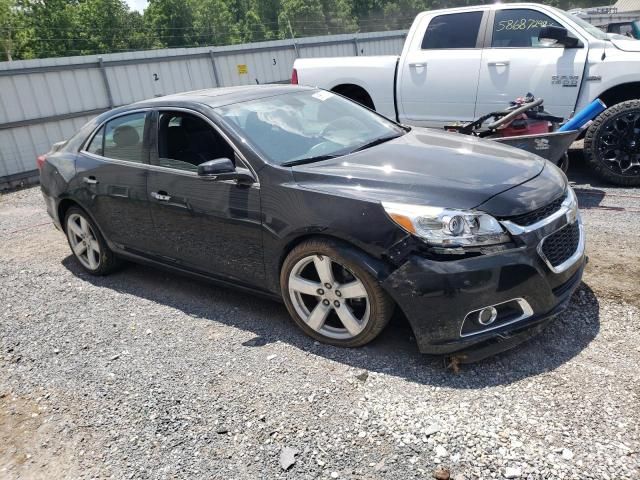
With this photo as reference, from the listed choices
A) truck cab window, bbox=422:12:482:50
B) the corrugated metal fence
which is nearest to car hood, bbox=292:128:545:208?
truck cab window, bbox=422:12:482:50

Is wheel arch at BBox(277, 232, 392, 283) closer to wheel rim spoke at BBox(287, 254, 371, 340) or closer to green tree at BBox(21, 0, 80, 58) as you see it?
wheel rim spoke at BBox(287, 254, 371, 340)

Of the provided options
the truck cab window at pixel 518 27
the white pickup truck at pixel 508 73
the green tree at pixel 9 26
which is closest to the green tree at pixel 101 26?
the green tree at pixel 9 26

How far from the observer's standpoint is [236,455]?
262 centimetres

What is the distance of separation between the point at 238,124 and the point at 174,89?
10100 mm

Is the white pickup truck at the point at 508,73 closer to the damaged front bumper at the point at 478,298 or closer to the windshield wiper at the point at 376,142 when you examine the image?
the windshield wiper at the point at 376,142

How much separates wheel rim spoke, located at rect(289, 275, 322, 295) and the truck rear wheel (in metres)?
4.18

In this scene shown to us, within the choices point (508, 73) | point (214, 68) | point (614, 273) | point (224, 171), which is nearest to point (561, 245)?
point (614, 273)

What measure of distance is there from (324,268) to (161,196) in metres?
1.56

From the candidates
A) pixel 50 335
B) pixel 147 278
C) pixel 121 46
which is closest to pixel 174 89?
pixel 147 278

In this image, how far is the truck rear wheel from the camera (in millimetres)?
5703

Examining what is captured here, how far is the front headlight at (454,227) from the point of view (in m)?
2.82

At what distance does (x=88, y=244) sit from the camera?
5.02 metres

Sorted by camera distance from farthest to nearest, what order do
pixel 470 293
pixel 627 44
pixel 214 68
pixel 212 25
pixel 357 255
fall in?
pixel 212 25
pixel 214 68
pixel 627 44
pixel 357 255
pixel 470 293

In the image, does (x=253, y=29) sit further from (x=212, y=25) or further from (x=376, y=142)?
(x=376, y=142)
